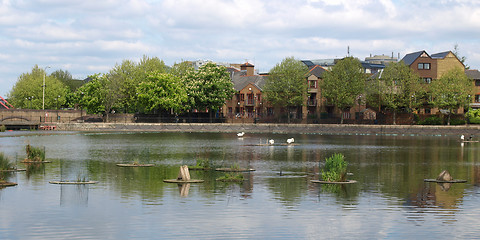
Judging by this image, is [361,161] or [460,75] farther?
[460,75]

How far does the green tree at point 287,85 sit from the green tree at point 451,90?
2865 cm

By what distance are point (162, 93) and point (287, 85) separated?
28.1 meters

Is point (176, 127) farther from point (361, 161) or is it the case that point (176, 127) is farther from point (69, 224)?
point (69, 224)

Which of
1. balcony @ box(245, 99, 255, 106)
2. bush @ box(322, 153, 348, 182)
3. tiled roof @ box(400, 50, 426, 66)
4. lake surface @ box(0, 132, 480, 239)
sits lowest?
lake surface @ box(0, 132, 480, 239)

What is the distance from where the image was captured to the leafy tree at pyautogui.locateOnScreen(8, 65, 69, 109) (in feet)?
518

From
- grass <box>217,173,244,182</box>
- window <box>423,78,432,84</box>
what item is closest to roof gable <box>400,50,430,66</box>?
window <box>423,78,432,84</box>

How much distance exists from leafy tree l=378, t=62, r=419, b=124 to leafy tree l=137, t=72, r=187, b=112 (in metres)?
43.7

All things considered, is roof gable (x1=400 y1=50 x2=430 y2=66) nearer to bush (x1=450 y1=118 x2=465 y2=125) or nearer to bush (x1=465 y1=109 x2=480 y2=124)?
bush (x1=450 y1=118 x2=465 y2=125)

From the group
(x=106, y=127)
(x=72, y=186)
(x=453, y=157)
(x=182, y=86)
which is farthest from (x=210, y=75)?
(x=72, y=186)

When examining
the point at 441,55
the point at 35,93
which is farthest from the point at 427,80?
the point at 35,93

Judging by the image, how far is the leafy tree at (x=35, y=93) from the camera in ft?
518

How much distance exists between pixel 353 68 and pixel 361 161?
8054 centimetres

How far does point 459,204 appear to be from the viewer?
2802 centimetres

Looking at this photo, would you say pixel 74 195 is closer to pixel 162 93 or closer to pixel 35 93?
pixel 162 93
